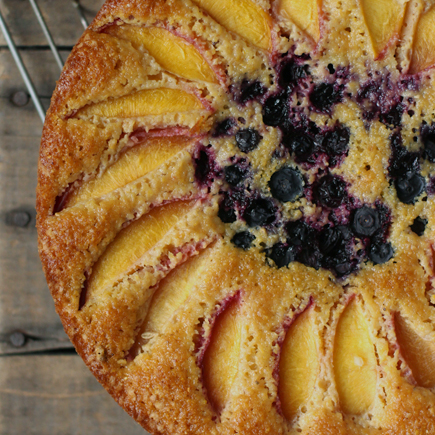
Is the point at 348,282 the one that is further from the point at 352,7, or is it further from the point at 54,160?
the point at 54,160

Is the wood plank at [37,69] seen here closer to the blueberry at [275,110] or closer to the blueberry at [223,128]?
the blueberry at [223,128]

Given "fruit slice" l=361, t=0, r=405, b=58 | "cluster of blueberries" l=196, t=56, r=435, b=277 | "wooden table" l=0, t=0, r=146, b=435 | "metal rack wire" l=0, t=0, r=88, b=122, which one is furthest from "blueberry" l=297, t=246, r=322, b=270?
"metal rack wire" l=0, t=0, r=88, b=122

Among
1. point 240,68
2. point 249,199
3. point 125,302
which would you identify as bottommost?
point 125,302

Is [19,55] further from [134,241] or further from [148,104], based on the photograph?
[134,241]

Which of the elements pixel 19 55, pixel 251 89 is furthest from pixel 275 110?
pixel 19 55

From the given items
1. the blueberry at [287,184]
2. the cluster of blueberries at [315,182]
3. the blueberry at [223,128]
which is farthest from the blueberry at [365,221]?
the blueberry at [223,128]

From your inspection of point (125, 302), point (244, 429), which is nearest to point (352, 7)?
point (125, 302)
